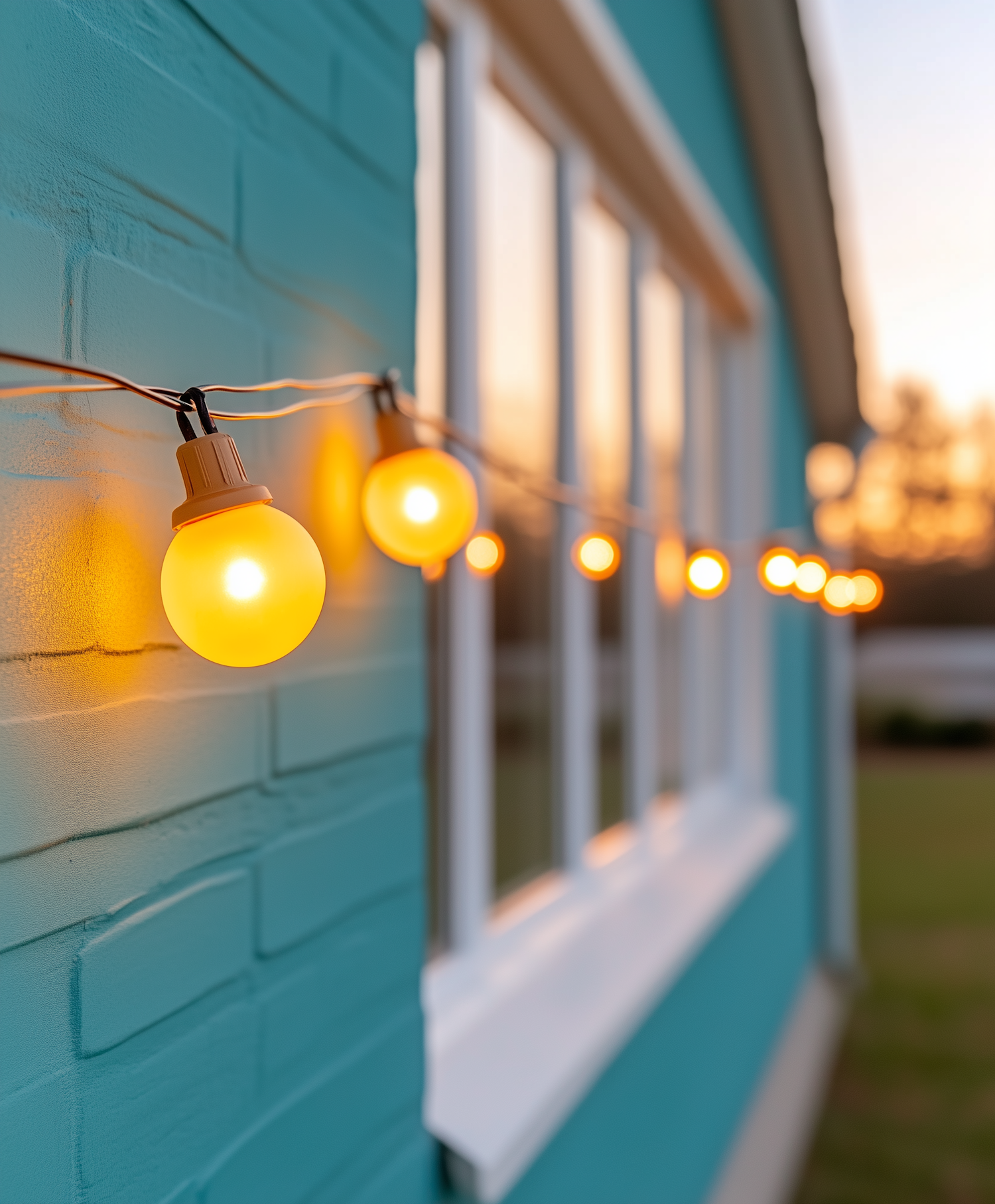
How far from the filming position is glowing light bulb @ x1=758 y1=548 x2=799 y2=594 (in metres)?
1.63

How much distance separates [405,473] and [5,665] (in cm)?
37

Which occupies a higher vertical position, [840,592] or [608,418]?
[608,418]

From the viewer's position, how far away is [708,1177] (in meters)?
2.51

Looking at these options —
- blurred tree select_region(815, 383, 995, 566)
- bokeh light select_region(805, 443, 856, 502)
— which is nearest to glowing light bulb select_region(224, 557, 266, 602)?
bokeh light select_region(805, 443, 856, 502)

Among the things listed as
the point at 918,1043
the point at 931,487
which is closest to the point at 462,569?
the point at 918,1043

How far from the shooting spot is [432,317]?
151cm

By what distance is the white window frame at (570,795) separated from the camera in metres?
1.35

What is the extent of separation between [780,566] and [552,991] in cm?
80

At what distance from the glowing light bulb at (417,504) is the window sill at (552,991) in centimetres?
70

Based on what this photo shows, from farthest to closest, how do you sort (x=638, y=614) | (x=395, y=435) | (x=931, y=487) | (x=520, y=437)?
(x=931, y=487) → (x=638, y=614) → (x=520, y=437) → (x=395, y=435)

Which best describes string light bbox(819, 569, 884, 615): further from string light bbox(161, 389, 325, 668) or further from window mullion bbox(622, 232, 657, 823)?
string light bbox(161, 389, 325, 668)

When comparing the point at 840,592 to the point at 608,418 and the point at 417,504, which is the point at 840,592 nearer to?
the point at 608,418

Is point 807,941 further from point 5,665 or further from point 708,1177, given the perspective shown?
point 5,665

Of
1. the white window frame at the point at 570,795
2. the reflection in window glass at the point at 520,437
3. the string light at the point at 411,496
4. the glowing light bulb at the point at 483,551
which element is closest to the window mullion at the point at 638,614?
the white window frame at the point at 570,795
